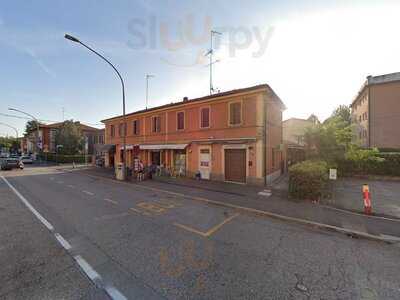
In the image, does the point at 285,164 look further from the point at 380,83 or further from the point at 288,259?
the point at 288,259

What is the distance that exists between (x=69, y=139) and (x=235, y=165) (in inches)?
1502

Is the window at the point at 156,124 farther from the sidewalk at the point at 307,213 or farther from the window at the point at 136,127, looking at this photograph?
the sidewalk at the point at 307,213

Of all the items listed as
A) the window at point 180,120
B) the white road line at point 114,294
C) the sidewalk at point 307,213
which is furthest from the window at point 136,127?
the white road line at point 114,294

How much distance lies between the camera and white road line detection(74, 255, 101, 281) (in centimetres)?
336

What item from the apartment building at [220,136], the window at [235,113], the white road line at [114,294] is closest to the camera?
the white road line at [114,294]

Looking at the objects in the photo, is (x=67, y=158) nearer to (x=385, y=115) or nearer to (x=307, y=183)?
(x=307, y=183)

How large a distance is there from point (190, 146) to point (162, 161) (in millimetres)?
3904

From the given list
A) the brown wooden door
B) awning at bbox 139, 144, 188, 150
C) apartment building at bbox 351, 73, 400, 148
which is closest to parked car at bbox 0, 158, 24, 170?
awning at bbox 139, 144, 188, 150

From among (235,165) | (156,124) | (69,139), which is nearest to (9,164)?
(69,139)

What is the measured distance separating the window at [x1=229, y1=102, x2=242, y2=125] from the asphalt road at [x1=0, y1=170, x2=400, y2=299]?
8.45 meters

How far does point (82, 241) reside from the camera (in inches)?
187

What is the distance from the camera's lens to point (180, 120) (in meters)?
17.5

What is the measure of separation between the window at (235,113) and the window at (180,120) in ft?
14.8

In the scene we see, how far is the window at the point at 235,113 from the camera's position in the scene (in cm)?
1409
